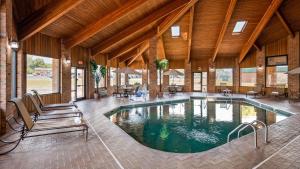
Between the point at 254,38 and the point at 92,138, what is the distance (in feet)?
43.9

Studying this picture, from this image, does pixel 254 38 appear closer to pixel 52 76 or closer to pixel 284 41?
pixel 284 41

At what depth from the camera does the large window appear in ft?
44.4

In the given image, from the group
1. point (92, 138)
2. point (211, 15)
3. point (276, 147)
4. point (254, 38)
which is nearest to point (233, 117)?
point (276, 147)

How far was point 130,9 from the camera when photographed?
27.2 feet

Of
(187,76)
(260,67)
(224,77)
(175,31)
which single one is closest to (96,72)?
(175,31)

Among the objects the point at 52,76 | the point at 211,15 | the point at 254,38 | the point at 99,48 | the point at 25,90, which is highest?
the point at 211,15

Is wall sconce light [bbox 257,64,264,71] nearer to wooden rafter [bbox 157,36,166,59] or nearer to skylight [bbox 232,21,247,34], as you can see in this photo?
skylight [bbox 232,21,247,34]

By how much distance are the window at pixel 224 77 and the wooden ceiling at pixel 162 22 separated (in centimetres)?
160

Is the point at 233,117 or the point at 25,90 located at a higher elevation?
the point at 25,90

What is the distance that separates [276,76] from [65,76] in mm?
14317

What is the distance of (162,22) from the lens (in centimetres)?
1251

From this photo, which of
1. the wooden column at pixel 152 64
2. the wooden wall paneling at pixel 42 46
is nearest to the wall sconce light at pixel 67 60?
the wooden wall paneling at pixel 42 46

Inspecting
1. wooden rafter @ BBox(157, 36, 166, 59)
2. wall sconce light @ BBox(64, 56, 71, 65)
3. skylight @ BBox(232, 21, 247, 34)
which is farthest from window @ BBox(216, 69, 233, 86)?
wall sconce light @ BBox(64, 56, 71, 65)

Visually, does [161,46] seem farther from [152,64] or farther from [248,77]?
[248,77]
